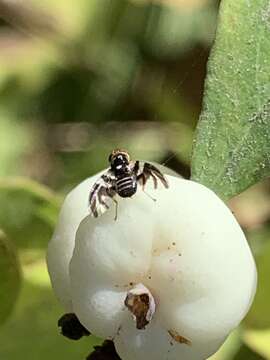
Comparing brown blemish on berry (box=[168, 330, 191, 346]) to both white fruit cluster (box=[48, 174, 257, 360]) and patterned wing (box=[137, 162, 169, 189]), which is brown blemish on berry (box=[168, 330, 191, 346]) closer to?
white fruit cluster (box=[48, 174, 257, 360])

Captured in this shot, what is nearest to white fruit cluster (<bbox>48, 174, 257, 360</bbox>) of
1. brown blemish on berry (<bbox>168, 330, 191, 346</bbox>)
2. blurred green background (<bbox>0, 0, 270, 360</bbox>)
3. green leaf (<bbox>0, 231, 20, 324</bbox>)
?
brown blemish on berry (<bbox>168, 330, 191, 346</bbox>)

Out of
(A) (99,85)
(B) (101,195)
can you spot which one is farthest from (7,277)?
(A) (99,85)

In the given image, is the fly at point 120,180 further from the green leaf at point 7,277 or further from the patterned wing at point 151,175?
the green leaf at point 7,277

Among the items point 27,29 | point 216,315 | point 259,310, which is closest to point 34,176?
point 27,29

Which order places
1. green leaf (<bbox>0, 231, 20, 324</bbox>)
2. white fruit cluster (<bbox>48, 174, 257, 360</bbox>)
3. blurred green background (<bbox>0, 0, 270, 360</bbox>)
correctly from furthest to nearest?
1. blurred green background (<bbox>0, 0, 270, 360</bbox>)
2. green leaf (<bbox>0, 231, 20, 324</bbox>)
3. white fruit cluster (<bbox>48, 174, 257, 360</bbox>)

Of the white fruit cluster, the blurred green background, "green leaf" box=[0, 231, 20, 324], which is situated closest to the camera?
the white fruit cluster

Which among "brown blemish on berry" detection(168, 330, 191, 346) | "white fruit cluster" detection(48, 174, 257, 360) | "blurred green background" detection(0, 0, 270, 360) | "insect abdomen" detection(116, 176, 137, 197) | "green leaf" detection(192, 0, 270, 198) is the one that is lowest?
"blurred green background" detection(0, 0, 270, 360)

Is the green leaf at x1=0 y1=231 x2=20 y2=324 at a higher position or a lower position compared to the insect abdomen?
lower

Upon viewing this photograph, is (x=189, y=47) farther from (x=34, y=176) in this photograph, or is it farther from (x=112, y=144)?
(x=34, y=176)
